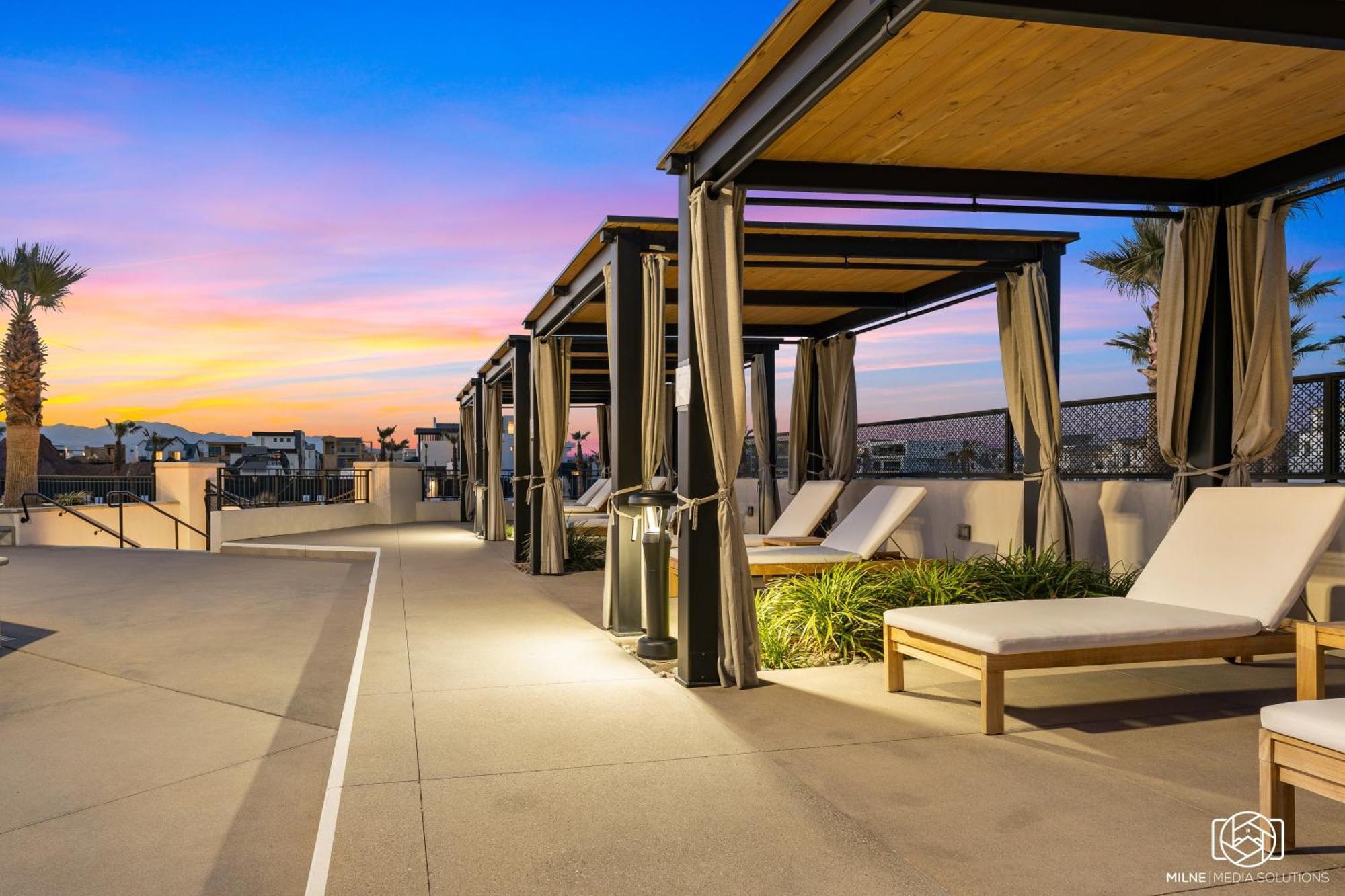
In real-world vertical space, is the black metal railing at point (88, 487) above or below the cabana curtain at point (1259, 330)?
below

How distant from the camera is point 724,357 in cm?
476

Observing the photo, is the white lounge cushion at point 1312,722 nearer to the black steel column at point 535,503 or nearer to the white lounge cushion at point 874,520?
the white lounge cushion at point 874,520

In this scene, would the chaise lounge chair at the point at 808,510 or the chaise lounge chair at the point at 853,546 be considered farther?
the chaise lounge chair at the point at 808,510

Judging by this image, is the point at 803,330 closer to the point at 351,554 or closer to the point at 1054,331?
the point at 1054,331

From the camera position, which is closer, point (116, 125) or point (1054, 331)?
point (1054, 331)

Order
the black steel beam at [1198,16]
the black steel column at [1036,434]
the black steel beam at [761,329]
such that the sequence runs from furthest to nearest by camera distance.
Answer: the black steel beam at [761,329] < the black steel column at [1036,434] < the black steel beam at [1198,16]

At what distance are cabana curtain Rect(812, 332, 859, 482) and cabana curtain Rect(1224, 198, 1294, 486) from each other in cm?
451

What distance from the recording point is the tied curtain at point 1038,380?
6992 millimetres

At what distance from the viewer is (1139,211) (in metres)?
5.59

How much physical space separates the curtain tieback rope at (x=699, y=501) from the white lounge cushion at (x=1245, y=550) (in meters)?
2.18

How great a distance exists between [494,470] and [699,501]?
31.4 feet

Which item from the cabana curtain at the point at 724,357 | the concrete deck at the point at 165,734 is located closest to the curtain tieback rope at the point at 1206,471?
the cabana curtain at the point at 724,357

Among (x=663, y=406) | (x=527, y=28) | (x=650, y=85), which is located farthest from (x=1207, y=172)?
(x=650, y=85)

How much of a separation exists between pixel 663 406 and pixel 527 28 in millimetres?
6737
